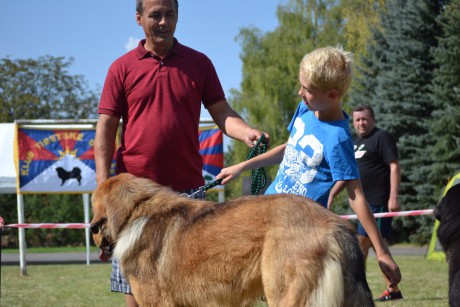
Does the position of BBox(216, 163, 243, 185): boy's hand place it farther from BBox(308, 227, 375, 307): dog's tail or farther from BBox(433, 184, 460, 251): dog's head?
BBox(433, 184, 460, 251): dog's head

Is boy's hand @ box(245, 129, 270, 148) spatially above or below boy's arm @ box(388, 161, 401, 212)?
above

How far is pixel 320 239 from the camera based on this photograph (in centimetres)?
332

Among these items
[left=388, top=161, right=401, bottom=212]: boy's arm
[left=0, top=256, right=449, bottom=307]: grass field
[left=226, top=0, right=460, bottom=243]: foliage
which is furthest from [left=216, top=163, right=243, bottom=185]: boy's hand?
[left=226, top=0, right=460, bottom=243]: foliage

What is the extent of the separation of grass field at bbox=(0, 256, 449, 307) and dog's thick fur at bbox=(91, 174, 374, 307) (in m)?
4.99

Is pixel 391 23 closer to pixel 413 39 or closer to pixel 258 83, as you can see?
pixel 413 39

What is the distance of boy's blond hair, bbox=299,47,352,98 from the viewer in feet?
13.3

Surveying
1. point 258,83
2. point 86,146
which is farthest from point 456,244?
point 258,83

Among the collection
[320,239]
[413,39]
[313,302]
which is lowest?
[313,302]

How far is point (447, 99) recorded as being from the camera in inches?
985

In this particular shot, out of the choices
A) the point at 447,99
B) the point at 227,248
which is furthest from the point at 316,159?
the point at 447,99

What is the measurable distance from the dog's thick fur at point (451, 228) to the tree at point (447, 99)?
65.8 feet

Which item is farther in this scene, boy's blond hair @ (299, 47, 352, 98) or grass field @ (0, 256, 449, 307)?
grass field @ (0, 256, 449, 307)

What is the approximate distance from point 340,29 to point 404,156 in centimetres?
1230

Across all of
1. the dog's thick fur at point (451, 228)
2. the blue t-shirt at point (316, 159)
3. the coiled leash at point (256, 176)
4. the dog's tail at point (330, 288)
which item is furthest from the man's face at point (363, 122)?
the dog's tail at point (330, 288)
